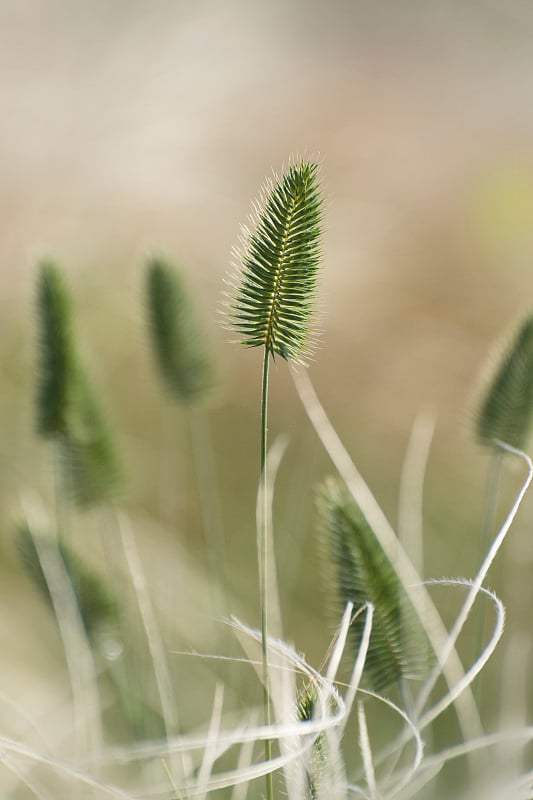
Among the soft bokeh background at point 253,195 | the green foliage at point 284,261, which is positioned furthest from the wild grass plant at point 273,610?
the soft bokeh background at point 253,195

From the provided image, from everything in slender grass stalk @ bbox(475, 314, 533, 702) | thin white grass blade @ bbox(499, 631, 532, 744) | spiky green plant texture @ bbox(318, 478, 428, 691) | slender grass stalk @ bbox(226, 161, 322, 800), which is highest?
slender grass stalk @ bbox(226, 161, 322, 800)

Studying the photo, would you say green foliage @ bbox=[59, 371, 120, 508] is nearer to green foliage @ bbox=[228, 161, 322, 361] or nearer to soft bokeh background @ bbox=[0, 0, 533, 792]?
green foliage @ bbox=[228, 161, 322, 361]

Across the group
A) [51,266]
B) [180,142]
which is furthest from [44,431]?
[180,142]

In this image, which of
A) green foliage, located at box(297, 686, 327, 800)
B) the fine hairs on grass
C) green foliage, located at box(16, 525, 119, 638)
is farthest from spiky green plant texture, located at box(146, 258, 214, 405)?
green foliage, located at box(297, 686, 327, 800)

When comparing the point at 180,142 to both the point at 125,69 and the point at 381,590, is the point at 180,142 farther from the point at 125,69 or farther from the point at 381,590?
the point at 381,590

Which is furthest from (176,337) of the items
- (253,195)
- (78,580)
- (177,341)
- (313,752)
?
(253,195)

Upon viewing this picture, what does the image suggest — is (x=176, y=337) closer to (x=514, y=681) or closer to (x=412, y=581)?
(x=412, y=581)

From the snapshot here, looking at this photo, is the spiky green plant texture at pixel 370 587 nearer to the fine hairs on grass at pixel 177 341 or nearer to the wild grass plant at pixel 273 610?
the wild grass plant at pixel 273 610
